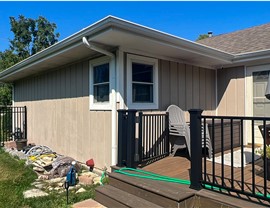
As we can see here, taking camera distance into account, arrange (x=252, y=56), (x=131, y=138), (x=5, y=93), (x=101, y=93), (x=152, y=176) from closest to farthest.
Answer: (x=152, y=176) < (x=131, y=138) < (x=101, y=93) < (x=252, y=56) < (x=5, y=93)

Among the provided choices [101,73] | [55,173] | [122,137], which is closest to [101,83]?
[101,73]

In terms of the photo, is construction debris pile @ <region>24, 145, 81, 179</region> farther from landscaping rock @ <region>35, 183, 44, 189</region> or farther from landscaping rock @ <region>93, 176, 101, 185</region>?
landscaping rock @ <region>93, 176, 101, 185</region>

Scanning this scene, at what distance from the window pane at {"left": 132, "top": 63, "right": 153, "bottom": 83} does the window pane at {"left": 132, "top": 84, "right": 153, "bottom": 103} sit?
12cm

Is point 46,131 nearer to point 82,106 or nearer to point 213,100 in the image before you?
point 82,106

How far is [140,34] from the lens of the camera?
11.3ft

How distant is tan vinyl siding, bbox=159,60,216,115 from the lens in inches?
191

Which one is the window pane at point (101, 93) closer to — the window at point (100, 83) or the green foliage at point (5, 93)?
the window at point (100, 83)

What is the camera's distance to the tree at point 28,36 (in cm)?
2185

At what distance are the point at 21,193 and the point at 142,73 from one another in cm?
290

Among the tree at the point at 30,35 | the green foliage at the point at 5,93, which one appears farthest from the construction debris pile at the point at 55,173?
the tree at the point at 30,35

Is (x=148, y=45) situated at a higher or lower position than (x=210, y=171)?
higher

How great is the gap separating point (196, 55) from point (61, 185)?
3573mm

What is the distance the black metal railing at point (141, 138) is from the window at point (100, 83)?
775 millimetres

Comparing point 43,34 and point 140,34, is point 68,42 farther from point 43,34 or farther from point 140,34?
point 43,34
